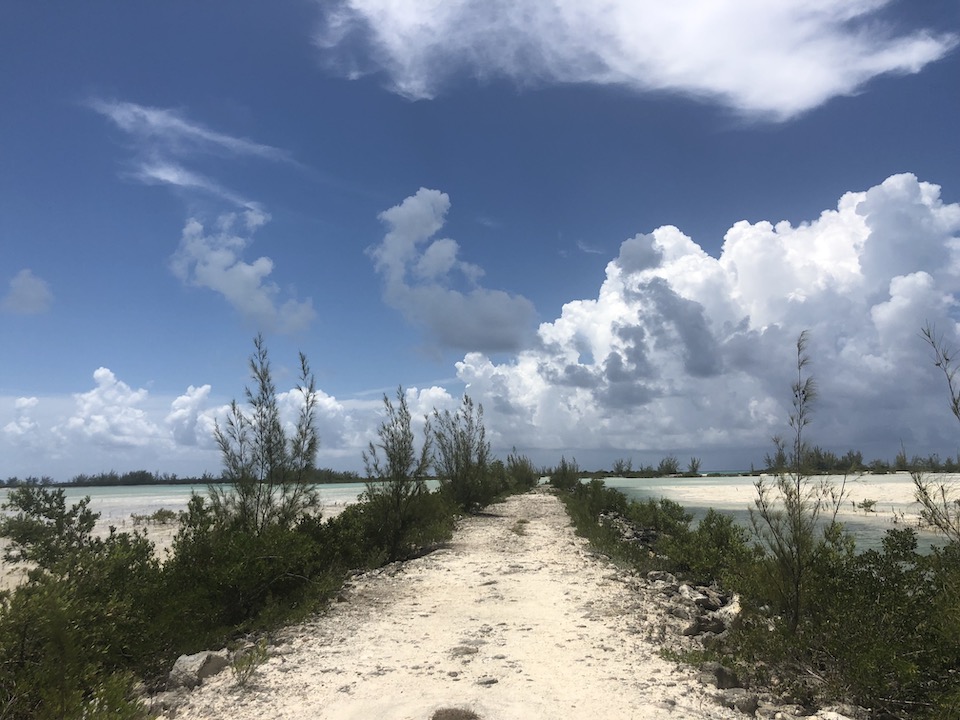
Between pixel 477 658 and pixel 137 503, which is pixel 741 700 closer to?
pixel 477 658

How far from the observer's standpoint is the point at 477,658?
593 cm

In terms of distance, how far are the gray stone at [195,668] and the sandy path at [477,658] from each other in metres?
0.12

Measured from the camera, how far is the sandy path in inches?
185

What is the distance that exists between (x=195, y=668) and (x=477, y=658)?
9.09 ft

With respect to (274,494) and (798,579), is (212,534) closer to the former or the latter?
(274,494)

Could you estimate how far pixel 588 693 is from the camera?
496 cm

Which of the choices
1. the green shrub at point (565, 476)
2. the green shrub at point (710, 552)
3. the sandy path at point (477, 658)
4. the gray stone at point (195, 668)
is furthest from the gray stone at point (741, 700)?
the green shrub at point (565, 476)

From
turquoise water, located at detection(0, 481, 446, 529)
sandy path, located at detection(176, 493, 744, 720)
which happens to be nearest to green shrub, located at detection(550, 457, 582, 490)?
turquoise water, located at detection(0, 481, 446, 529)

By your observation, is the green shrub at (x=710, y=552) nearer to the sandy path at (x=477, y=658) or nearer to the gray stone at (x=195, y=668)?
the sandy path at (x=477, y=658)

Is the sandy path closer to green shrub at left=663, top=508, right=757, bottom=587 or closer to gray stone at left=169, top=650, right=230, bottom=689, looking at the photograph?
gray stone at left=169, top=650, right=230, bottom=689

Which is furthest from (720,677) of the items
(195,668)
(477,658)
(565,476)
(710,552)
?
(565,476)

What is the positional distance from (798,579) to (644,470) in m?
85.2

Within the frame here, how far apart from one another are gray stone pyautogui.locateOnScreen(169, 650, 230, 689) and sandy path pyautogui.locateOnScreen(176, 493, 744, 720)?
120 millimetres

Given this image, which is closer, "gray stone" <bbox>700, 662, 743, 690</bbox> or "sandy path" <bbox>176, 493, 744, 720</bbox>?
"sandy path" <bbox>176, 493, 744, 720</bbox>
